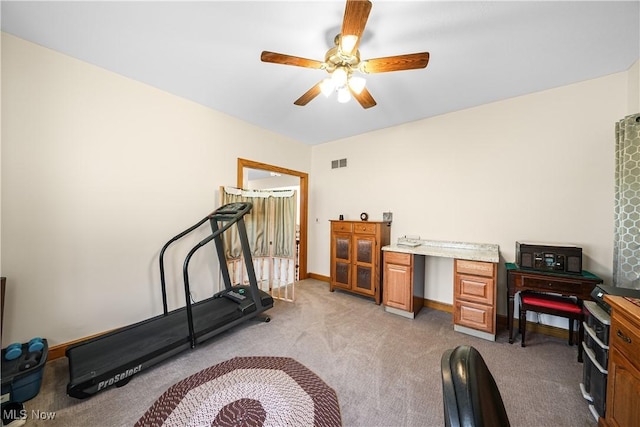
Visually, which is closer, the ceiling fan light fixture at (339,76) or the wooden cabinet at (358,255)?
the ceiling fan light fixture at (339,76)

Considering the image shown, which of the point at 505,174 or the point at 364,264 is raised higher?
the point at 505,174

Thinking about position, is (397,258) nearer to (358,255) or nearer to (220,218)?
(358,255)

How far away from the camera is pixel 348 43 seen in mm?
1554

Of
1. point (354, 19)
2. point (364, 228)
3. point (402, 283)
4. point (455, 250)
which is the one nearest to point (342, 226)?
point (364, 228)

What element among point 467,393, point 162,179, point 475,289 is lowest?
point 475,289

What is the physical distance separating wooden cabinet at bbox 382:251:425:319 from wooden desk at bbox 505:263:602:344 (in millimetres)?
1000

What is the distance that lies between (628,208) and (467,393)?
296 centimetres

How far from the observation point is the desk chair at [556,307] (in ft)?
7.04

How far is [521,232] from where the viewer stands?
2777mm

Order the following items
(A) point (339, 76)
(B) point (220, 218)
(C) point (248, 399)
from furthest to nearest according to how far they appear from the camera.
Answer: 1. (B) point (220, 218)
2. (A) point (339, 76)
3. (C) point (248, 399)

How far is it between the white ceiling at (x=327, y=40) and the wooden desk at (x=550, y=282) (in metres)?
2.07

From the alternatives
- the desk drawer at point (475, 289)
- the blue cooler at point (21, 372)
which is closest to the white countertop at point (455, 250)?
the desk drawer at point (475, 289)

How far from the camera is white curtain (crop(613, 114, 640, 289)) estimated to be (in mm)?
1984

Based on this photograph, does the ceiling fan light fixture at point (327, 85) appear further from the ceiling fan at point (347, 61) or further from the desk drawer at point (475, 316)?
the desk drawer at point (475, 316)
